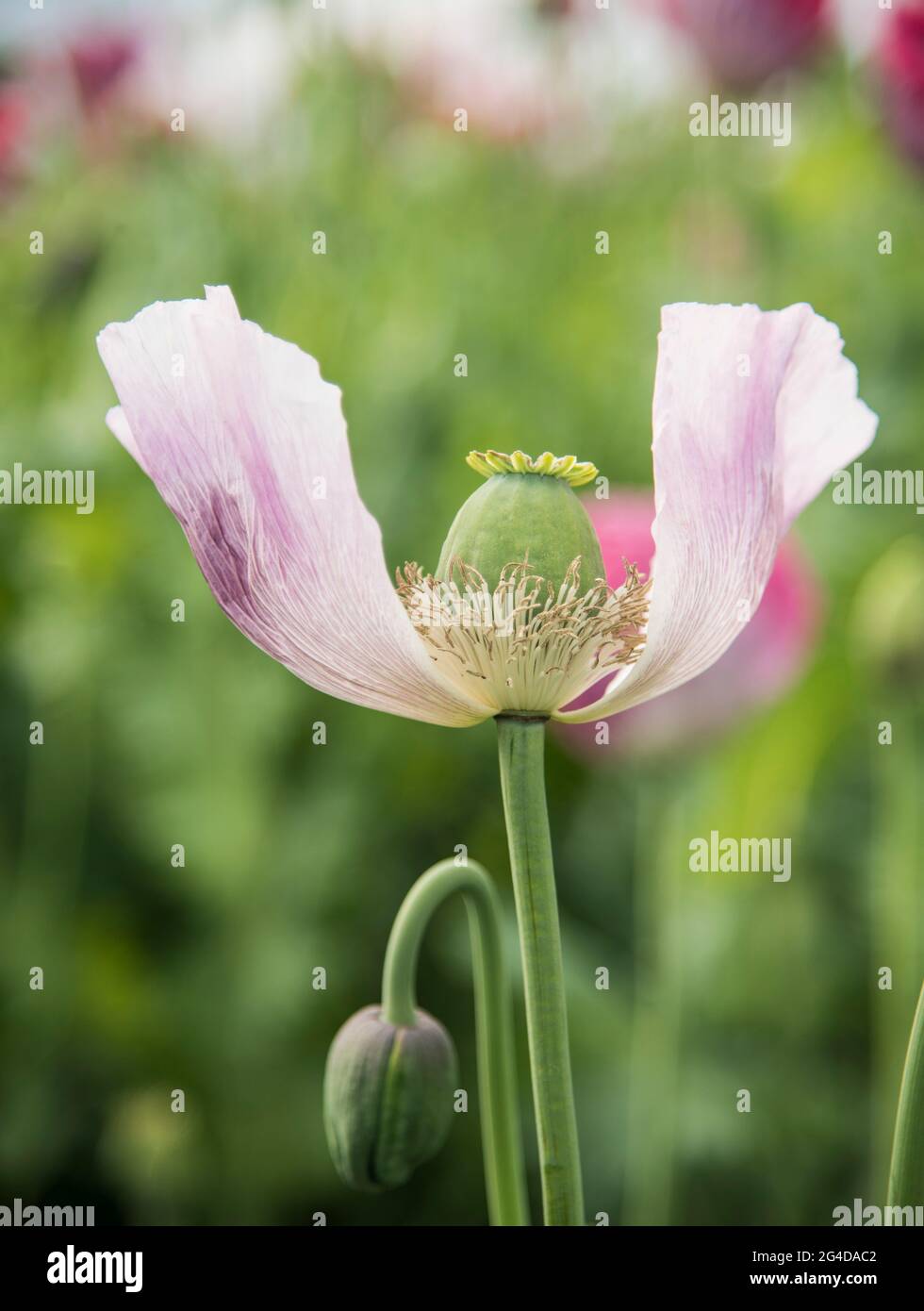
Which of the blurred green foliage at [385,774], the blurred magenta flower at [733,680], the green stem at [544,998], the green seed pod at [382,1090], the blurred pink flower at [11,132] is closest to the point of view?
the green stem at [544,998]

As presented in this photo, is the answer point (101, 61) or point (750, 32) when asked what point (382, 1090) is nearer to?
point (750, 32)

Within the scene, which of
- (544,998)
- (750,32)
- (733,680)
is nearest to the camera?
(544,998)

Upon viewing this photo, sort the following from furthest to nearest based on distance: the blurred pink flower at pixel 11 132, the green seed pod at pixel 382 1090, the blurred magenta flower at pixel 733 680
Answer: the blurred pink flower at pixel 11 132 → the blurred magenta flower at pixel 733 680 → the green seed pod at pixel 382 1090

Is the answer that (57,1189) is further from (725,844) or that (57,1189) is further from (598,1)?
(598,1)

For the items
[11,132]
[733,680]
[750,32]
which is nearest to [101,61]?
[11,132]

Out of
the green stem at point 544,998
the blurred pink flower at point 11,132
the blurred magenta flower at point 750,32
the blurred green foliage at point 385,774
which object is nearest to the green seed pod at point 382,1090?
the green stem at point 544,998

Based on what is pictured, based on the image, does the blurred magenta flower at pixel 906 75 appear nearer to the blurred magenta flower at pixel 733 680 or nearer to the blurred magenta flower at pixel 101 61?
the blurred magenta flower at pixel 733 680
